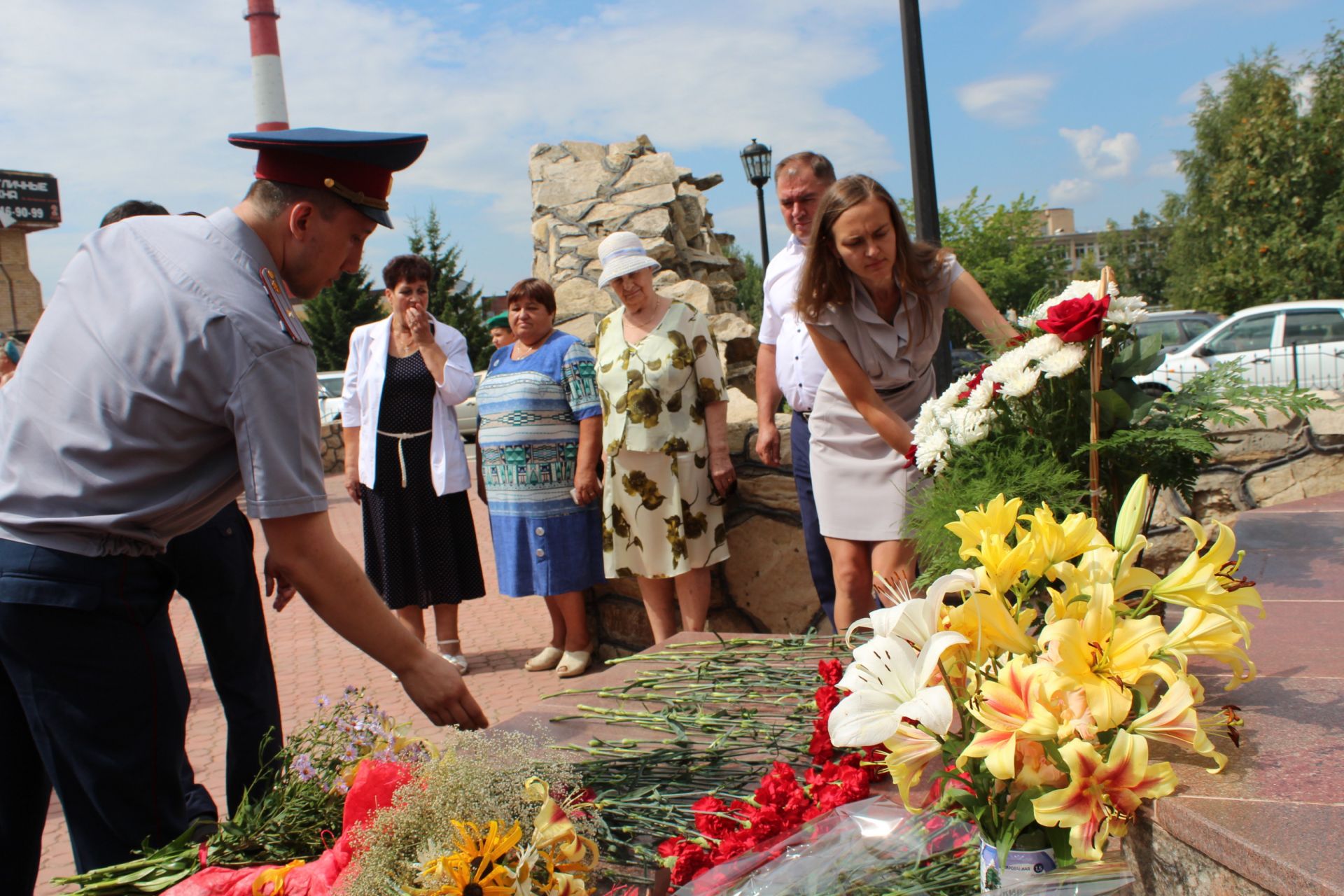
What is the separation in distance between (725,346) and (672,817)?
6148 millimetres

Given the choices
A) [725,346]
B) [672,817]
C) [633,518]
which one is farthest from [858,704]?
[725,346]

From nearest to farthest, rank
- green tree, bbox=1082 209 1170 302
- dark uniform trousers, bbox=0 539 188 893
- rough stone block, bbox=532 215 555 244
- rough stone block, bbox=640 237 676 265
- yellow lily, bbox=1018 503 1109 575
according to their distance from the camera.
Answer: yellow lily, bbox=1018 503 1109 575
dark uniform trousers, bbox=0 539 188 893
rough stone block, bbox=640 237 676 265
rough stone block, bbox=532 215 555 244
green tree, bbox=1082 209 1170 302

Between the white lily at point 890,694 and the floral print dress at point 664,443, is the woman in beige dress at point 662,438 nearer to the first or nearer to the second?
the floral print dress at point 664,443

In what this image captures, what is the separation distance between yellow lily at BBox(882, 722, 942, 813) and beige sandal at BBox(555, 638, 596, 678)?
150 inches

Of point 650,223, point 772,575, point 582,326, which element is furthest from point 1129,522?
point 650,223

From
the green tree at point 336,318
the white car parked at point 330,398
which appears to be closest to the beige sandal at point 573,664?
the white car parked at point 330,398

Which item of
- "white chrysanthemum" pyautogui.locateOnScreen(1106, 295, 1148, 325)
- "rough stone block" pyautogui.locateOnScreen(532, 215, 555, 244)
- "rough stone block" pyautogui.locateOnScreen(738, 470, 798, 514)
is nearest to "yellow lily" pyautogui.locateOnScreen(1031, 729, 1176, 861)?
"white chrysanthemum" pyautogui.locateOnScreen(1106, 295, 1148, 325)

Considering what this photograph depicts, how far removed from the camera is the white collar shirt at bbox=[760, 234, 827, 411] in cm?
394

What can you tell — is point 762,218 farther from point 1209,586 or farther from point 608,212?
point 1209,586

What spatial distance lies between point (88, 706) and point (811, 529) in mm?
2580

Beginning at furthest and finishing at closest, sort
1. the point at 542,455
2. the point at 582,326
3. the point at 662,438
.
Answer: the point at 582,326 → the point at 542,455 → the point at 662,438

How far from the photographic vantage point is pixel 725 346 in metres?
7.69

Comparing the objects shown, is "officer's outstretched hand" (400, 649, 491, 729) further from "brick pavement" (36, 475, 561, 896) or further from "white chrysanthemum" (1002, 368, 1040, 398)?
"brick pavement" (36, 475, 561, 896)

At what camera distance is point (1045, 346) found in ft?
6.69
